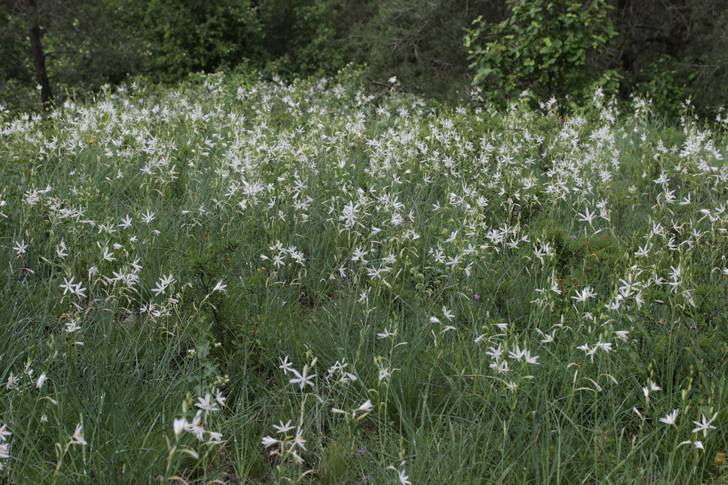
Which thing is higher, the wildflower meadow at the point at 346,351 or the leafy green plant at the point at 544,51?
the leafy green plant at the point at 544,51

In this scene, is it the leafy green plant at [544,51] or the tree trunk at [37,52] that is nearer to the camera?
the leafy green plant at [544,51]

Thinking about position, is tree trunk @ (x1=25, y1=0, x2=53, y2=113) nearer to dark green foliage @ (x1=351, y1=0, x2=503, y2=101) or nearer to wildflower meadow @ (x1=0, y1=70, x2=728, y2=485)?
dark green foliage @ (x1=351, y1=0, x2=503, y2=101)

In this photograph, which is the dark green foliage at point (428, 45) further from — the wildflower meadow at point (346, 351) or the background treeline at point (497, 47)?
the wildflower meadow at point (346, 351)

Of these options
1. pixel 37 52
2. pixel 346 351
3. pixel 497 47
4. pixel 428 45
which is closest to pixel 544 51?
pixel 497 47

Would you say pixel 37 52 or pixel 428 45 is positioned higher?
pixel 37 52

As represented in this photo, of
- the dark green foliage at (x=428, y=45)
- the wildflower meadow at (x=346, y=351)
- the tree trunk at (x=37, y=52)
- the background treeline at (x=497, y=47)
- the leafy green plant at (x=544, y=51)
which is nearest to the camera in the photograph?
the wildflower meadow at (x=346, y=351)

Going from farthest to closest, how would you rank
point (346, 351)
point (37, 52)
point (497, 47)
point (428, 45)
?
point (37, 52)
point (428, 45)
point (497, 47)
point (346, 351)

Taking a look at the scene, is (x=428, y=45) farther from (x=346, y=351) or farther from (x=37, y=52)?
(x=346, y=351)

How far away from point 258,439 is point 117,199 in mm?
2359

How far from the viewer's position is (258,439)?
195 cm

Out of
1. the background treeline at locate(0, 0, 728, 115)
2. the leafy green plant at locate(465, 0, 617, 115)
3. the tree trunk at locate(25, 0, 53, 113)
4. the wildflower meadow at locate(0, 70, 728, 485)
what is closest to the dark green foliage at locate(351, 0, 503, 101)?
the background treeline at locate(0, 0, 728, 115)

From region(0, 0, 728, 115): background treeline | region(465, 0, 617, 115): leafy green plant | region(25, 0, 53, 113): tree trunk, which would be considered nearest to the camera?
region(465, 0, 617, 115): leafy green plant

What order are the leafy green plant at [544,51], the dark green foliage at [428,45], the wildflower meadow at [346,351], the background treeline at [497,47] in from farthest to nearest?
1. the dark green foliage at [428,45]
2. the background treeline at [497,47]
3. the leafy green plant at [544,51]
4. the wildflower meadow at [346,351]

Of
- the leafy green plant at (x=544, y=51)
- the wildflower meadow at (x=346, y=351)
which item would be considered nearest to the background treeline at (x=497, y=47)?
the leafy green plant at (x=544, y=51)
